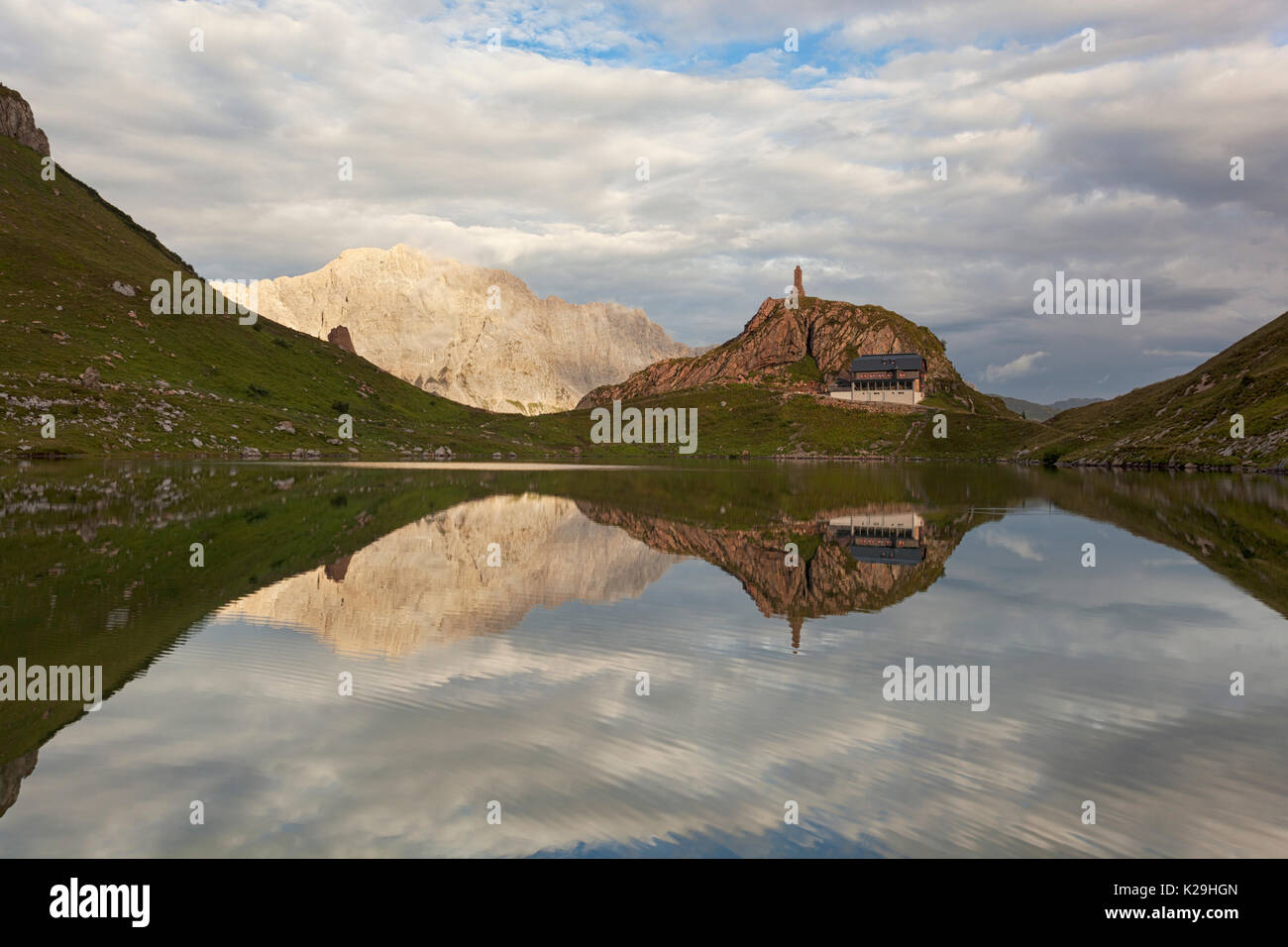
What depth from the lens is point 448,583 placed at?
102 feet

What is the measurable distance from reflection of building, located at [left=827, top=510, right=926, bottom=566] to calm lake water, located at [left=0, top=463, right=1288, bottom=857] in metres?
1.48

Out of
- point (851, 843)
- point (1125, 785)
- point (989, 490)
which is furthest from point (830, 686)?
point (989, 490)

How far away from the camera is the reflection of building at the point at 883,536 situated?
4134 cm

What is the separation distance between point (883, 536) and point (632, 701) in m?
36.3

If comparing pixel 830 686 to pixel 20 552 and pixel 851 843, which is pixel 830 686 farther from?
pixel 20 552

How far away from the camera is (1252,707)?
57.2 ft

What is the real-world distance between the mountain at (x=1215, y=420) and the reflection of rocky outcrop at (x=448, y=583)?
422 feet

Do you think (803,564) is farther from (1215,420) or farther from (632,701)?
(1215,420)

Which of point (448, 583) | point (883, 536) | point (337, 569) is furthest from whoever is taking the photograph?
point (883, 536)

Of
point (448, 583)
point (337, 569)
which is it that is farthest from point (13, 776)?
point (337, 569)

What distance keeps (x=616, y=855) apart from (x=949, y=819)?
5092mm

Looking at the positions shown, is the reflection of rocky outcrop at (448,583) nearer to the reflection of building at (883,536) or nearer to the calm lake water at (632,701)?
the calm lake water at (632,701)

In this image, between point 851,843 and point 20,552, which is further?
point 20,552

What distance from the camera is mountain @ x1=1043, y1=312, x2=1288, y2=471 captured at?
433ft
